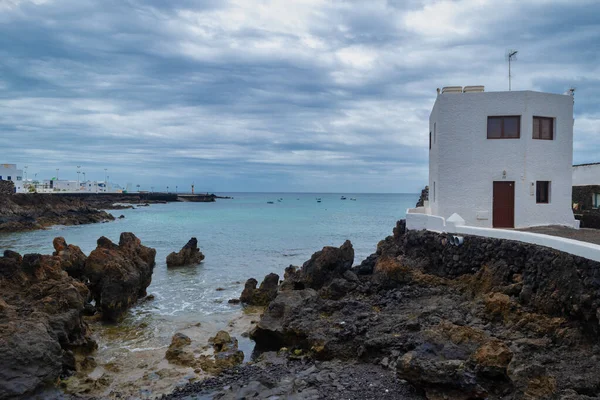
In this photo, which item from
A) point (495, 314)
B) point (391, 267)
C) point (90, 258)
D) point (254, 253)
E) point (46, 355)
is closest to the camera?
point (46, 355)

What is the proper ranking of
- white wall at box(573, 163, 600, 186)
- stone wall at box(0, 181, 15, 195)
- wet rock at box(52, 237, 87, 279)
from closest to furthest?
1. wet rock at box(52, 237, 87, 279)
2. white wall at box(573, 163, 600, 186)
3. stone wall at box(0, 181, 15, 195)

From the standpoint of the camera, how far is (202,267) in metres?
28.7

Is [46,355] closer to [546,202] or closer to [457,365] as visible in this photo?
[457,365]

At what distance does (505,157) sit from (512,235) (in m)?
6.01

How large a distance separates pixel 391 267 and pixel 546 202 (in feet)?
25.4

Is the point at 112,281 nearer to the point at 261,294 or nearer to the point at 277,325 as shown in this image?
the point at 261,294

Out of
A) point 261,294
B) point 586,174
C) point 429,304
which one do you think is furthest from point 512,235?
point 586,174

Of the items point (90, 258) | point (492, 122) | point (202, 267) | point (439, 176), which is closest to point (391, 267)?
point (439, 176)

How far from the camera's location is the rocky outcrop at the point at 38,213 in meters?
53.5

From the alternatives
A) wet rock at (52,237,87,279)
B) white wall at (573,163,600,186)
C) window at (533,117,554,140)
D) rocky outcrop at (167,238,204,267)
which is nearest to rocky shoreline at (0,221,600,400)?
wet rock at (52,237,87,279)

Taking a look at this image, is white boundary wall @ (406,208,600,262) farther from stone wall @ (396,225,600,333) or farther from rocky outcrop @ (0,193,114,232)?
rocky outcrop @ (0,193,114,232)

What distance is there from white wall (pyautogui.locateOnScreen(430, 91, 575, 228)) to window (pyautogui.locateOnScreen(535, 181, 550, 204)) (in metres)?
0.17

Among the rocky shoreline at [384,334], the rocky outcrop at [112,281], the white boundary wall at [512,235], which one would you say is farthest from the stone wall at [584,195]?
the rocky outcrop at [112,281]

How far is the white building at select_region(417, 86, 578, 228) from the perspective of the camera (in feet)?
57.6
